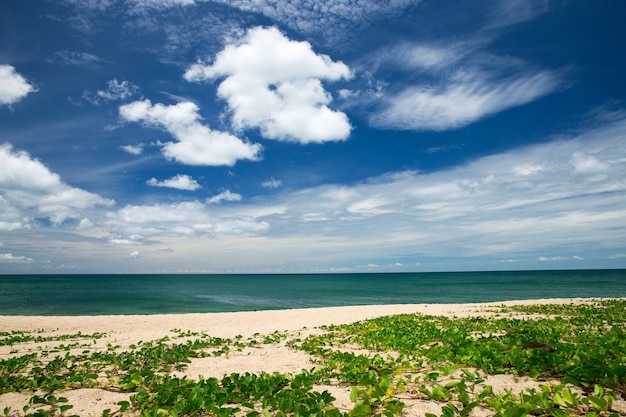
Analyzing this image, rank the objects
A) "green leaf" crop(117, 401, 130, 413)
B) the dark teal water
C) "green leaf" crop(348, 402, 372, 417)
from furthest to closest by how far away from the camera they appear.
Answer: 1. the dark teal water
2. "green leaf" crop(117, 401, 130, 413)
3. "green leaf" crop(348, 402, 372, 417)

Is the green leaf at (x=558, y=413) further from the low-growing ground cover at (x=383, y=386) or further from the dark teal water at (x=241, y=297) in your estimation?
the dark teal water at (x=241, y=297)

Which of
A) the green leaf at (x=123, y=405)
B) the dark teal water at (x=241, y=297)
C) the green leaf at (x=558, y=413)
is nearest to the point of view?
the green leaf at (x=558, y=413)

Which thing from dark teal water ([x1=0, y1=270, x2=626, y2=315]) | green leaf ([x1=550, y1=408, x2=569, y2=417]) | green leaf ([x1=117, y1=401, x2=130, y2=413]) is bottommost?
dark teal water ([x1=0, y1=270, x2=626, y2=315])

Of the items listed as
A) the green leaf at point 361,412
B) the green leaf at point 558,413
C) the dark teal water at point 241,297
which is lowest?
the dark teal water at point 241,297

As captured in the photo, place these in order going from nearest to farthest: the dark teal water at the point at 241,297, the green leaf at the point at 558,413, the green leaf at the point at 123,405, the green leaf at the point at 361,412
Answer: the green leaf at the point at 558,413
the green leaf at the point at 361,412
the green leaf at the point at 123,405
the dark teal water at the point at 241,297

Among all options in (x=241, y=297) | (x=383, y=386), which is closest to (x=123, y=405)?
(x=383, y=386)

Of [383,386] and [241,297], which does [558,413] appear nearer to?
[383,386]

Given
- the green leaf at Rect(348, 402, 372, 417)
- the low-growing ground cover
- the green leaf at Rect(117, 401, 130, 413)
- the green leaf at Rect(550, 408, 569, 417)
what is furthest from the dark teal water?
the green leaf at Rect(550, 408, 569, 417)

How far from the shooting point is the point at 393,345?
8258 millimetres

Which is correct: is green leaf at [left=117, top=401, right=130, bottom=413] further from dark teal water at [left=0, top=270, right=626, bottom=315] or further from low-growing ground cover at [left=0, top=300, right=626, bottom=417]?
dark teal water at [left=0, top=270, right=626, bottom=315]

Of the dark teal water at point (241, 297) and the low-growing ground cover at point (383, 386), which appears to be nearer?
the low-growing ground cover at point (383, 386)

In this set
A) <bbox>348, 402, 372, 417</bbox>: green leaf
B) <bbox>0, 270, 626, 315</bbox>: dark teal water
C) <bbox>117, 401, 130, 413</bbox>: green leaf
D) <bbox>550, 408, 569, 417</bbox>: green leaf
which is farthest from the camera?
<bbox>0, 270, 626, 315</bbox>: dark teal water

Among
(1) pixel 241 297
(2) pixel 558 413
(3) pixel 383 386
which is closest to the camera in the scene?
(2) pixel 558 413

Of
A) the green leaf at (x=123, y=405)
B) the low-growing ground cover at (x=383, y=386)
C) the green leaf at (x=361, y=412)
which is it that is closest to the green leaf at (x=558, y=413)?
the low-growing ground cover at (x=383, y=386)
